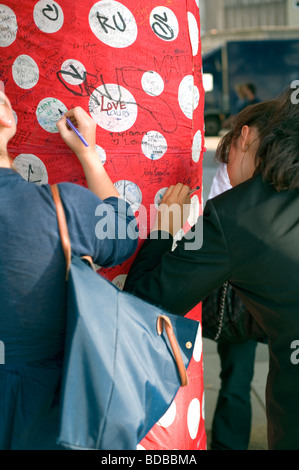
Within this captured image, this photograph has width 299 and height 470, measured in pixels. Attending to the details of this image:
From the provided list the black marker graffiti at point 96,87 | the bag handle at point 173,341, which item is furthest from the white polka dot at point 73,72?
the bag handle at point 173,341

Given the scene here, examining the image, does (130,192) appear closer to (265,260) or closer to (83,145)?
(83,145)

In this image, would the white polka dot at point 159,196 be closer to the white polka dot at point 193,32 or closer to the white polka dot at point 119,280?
the white polka dot at point 119,280

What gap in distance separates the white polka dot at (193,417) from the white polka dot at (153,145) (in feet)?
3.02

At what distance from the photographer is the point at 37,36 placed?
1.65m

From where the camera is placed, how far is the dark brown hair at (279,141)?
1.46 meters

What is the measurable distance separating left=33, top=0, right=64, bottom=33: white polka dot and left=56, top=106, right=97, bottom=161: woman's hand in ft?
0.89

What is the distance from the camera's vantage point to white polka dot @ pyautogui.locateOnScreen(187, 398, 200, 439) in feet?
6.06

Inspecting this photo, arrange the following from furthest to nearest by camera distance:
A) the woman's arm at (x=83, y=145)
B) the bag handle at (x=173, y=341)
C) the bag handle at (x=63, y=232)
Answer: the woman's arm at (x=83, y=145)
the bag handle at (x=173, y=341)
the bag handle at (x=63, y=232)

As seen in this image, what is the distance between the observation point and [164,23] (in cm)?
174

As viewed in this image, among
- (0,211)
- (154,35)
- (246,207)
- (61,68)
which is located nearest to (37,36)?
(61,68)

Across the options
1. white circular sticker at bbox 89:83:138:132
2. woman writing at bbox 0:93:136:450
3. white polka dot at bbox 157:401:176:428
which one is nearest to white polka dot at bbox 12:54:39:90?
white circular sticker at bbox 89:83:138:132

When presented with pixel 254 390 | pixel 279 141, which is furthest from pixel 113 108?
pixel 254 390

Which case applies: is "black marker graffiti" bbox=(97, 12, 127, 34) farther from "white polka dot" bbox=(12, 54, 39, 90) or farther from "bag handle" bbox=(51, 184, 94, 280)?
"bag handle" bbox=(51, 184, 94, 280)
